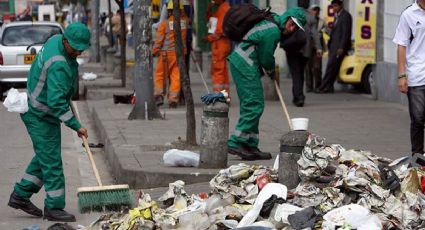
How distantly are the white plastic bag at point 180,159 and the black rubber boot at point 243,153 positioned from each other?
0.57 meters

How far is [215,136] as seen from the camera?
407 inches

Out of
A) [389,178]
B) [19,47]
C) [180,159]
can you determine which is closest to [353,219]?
[389,178]

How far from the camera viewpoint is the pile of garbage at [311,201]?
7.25 meters

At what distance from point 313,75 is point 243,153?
9.86 metres

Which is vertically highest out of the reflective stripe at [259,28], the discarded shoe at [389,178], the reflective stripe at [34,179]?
the reflective stripe at [259,28]

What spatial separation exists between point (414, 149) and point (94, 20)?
24.9 m

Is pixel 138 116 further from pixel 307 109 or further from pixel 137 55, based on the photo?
pixel 307 109

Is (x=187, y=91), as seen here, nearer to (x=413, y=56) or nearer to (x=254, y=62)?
(x=254, y=62)

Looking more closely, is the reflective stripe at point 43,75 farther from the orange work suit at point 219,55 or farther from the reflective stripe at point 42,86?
the orange work suit at point 219,55

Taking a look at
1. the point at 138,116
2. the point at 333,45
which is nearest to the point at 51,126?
the point at 138,116

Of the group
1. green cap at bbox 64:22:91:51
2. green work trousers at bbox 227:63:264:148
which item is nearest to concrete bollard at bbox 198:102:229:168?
green work trousers at bbox 227:63:264:148

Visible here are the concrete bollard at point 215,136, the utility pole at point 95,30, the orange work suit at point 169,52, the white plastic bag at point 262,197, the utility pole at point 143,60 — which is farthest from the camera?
the utility pole at point 95,30

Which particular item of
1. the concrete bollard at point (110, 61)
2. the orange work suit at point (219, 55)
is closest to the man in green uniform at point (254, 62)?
the orange work suit at point (219, 55)

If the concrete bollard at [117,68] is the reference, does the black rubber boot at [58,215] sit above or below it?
above
